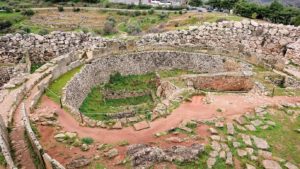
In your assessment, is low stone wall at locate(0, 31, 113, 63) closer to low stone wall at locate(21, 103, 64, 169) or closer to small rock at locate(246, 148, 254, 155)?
low stone wall at locate(21, 103, 64, 169)

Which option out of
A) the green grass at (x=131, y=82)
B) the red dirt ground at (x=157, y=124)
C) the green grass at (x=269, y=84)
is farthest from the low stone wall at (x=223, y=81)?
the green grass at (x=131, y=82)

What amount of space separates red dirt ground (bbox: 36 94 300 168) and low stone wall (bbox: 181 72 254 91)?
3.06 meters

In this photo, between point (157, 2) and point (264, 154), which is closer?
point (264, 154)

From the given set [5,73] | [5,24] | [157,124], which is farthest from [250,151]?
[5,24]

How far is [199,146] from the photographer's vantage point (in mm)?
14086

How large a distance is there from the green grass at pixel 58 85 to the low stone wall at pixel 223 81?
25.1 ft

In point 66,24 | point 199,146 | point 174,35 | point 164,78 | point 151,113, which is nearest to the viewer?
point 199,146

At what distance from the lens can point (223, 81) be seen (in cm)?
2258

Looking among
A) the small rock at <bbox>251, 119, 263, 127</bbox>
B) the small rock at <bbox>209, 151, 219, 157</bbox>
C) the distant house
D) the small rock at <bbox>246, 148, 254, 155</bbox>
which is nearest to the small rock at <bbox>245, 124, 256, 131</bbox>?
the small rock at <bbox>251, 119, 263, 127</bbox>

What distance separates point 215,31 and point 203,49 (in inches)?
135

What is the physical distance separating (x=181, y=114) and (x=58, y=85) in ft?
27.6

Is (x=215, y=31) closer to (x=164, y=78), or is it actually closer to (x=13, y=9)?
(x=164, y=78)

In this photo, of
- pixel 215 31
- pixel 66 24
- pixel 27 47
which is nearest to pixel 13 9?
pixel 66 24

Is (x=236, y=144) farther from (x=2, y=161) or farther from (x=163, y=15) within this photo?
(x=163, y=15)
